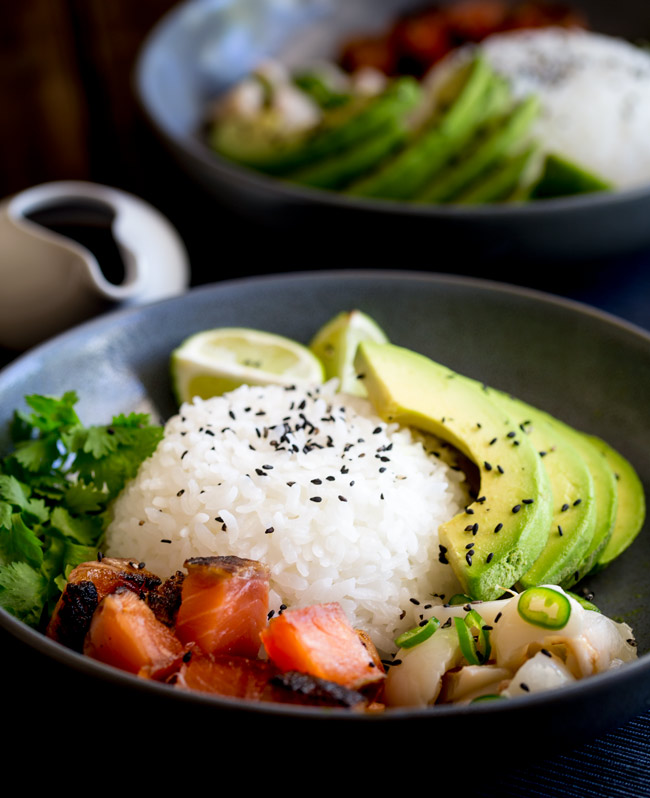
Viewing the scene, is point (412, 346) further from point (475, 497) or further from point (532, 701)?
point (532, 701)

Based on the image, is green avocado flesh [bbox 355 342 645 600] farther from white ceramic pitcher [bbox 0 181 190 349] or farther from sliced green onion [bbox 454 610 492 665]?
white ceramic pitcher [bbox 0 181 190 349]

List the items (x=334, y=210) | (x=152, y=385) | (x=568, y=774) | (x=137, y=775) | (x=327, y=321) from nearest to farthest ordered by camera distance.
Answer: (x=137, y=775), (x=568, y=774), (x=152, y=385), (x=327, y=321), (x=334, y=210)

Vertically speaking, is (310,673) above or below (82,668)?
below

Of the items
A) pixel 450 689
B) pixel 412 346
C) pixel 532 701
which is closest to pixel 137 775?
pixel 450 689

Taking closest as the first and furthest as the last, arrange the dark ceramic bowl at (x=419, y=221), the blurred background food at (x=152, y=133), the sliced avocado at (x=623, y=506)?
the sliced avocado at (x=623, y=506) < the dark ceramic bowl at (x=419, y=221) < the blurred background food at (x=152, y=133)

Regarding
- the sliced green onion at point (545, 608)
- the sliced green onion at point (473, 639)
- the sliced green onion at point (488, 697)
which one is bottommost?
the sliced green onion at point (473, 639)

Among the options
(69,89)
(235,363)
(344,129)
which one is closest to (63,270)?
(235,363)

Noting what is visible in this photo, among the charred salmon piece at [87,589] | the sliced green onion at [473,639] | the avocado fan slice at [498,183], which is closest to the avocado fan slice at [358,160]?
the avocado fan slice at [498,183]

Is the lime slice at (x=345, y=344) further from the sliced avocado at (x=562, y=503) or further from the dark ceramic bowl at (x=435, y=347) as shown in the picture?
the sliced avocado at (x=562, y=503)
